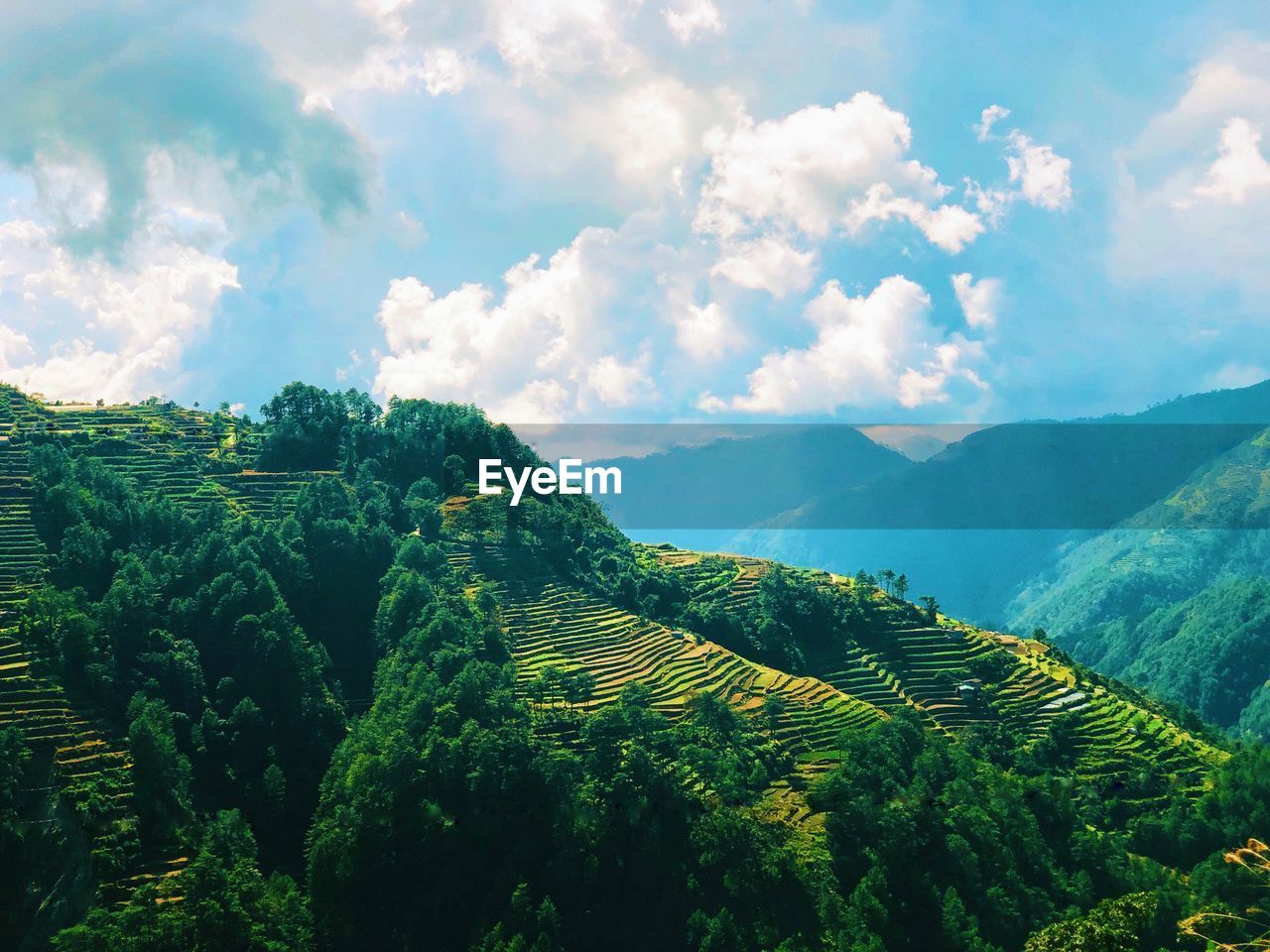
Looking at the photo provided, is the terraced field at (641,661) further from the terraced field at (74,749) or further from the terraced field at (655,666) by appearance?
the terraced field at (74,749)

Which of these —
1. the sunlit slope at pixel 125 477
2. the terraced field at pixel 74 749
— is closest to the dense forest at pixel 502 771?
the terraced field at pixel 74 749

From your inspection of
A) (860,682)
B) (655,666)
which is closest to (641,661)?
(655,666)

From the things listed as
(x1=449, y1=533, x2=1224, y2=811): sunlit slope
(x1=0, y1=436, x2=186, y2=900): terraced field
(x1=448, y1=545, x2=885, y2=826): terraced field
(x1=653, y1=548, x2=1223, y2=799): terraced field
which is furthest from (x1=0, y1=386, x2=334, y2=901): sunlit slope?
(x1=653, y1=548, x2=1223, y2=799): terraced field

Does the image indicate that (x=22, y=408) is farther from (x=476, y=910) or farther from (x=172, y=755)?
(x=476, y=910)

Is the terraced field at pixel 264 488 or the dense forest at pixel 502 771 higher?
the terraced field at pixel 264 488

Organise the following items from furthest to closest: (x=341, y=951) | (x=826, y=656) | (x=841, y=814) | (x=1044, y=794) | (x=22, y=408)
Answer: (x=22, y=408), (x=826, y=656), (x=1044, y=794), (x=841, y=814), (x=341, y=951)

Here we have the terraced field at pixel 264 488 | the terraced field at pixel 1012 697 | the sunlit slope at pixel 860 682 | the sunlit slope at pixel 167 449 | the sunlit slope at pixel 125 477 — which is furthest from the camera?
the sunlit slope at pixel 167 449

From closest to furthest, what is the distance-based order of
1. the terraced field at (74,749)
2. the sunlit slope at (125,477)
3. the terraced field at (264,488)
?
the terraced field at (74,749) < the sunlit slope at (125,477) < the terraced field at (264,488)

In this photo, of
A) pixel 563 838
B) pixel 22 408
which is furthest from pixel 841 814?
pixel 22 408
